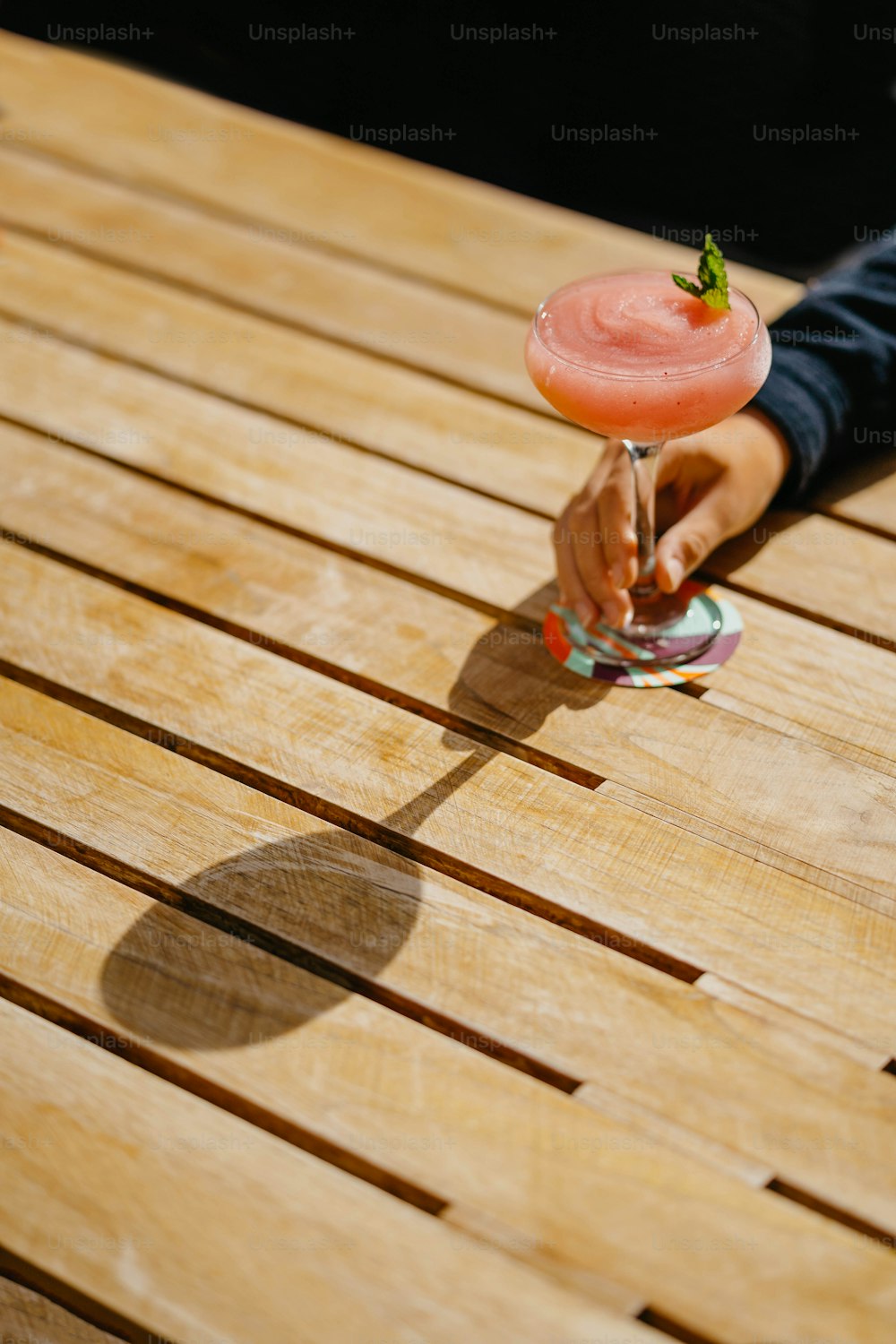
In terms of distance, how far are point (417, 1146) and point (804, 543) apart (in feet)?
3.14

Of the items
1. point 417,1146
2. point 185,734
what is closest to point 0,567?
point 185,734

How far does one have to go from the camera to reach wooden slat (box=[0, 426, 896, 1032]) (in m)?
1.15

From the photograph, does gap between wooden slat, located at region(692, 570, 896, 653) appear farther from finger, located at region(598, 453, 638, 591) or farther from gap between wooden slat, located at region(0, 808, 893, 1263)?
gap between wooden slat, located at region(0, 808, 893, 1263)

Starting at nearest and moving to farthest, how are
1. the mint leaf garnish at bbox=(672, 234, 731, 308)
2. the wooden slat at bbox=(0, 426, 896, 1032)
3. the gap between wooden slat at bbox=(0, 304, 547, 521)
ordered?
the wooden slat at bbox=(0, 426, 896, 1032) < the mint leaf garnish at bbox=(672, 234, 731, 308) < the gap between wooden slat at bbox=(0, 304, 547, 521)

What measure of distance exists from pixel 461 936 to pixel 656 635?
0.49m

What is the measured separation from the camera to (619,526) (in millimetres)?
1466

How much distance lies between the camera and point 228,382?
1878 millimetres

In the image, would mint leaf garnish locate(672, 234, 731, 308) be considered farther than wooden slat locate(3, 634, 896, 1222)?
Yes

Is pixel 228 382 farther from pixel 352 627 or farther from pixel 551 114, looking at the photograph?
pixel 551 114

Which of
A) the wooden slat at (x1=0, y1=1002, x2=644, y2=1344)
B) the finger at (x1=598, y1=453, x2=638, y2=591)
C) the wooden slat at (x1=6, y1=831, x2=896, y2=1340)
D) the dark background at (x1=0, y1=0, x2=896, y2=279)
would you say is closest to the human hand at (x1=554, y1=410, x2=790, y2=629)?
the finger at (x1=598, y1=453, x2=638, y2=591)

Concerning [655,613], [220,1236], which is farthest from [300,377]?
[220,1236]

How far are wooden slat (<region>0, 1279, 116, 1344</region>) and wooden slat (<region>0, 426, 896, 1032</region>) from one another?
0.56 m

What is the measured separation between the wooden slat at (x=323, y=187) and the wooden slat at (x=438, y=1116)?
1.29m

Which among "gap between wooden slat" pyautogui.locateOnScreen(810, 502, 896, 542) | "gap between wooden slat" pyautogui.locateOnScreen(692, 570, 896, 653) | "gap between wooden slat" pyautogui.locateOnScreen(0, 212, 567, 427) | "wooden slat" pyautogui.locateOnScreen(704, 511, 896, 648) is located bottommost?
"gap between wooden slat" pyautogui.locateOnScreen(692, 570, 896, 653)
